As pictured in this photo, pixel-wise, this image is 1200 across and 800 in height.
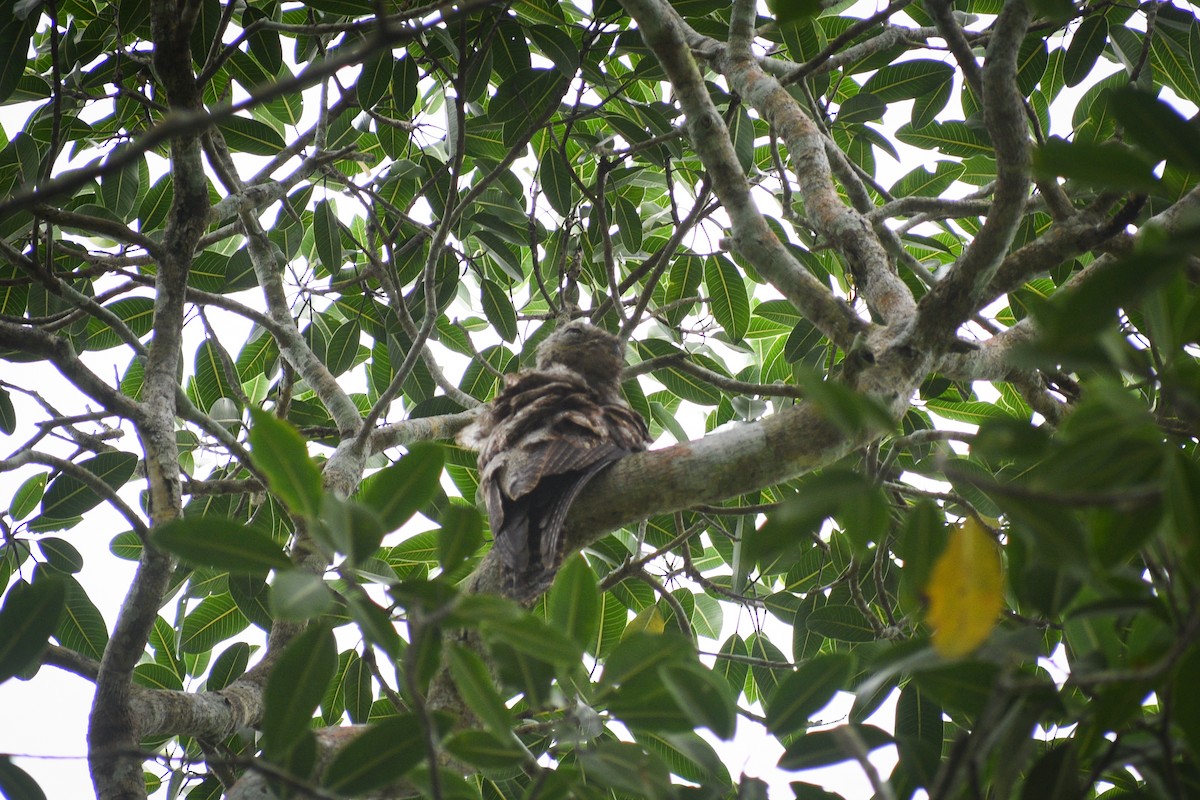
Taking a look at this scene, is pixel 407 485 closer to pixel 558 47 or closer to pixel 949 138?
pixel 558 47

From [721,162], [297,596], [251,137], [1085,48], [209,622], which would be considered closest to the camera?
[297,596]

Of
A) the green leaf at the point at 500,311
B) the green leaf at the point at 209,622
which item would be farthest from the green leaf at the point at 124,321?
the green leaf at the point at 500,311

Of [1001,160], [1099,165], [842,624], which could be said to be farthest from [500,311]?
[1099,165]

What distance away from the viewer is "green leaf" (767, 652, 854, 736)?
5.16 feet

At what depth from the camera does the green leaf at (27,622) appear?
1.45 meters

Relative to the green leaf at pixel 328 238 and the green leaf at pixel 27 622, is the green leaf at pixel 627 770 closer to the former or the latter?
the green leaf at pixel 27 622

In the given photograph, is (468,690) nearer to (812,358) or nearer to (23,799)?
(23,799)

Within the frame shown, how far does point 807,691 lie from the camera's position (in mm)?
1574

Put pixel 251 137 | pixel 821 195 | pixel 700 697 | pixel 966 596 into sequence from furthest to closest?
pixel 251 137, pixel 821 195, pixel 700 697, pixel 966 596

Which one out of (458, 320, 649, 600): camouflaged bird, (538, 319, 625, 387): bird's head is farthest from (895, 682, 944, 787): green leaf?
(538, 319, 625, 387): bird's head

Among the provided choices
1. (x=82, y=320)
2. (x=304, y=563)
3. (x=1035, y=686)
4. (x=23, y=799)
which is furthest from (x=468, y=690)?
(x=82, y=320)

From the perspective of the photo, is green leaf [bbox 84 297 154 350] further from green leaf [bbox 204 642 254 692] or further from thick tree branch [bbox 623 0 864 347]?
thick tree branch [bbox 623 0 864 347]

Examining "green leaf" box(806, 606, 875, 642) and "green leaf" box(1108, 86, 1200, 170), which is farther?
"green leaf" box(806, 606, 875, 642)

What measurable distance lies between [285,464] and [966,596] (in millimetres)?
964
